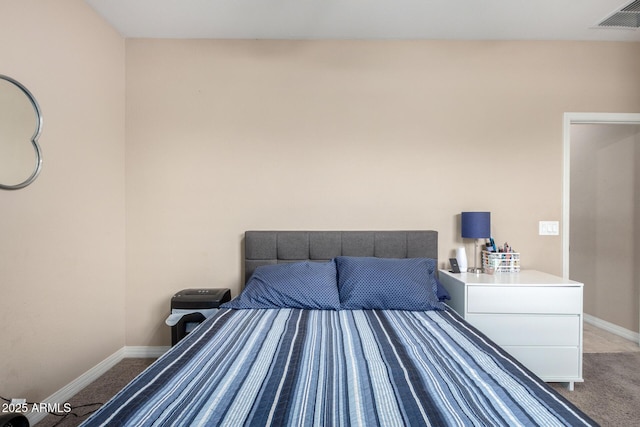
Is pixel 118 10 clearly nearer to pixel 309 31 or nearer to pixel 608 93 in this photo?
pixel 309 31

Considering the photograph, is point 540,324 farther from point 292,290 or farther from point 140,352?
point 140,352

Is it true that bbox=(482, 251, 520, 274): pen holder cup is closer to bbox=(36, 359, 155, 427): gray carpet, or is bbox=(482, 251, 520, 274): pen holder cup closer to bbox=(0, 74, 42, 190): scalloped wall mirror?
bbox=(36, 359, 155, 427): gray carpet

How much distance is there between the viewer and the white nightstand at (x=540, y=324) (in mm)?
2188

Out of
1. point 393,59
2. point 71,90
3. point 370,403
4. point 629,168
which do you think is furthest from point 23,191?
point 629,168

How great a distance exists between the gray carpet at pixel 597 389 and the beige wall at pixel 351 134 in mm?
811

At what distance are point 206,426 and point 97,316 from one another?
2.03 metres

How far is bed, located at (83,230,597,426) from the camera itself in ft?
3.20

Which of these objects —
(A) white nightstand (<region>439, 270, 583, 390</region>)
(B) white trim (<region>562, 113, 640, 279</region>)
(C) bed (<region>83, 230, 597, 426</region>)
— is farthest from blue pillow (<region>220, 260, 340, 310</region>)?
(B) white trim (<region>562, 113, 640, 279</region>)

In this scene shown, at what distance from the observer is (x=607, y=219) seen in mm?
3248

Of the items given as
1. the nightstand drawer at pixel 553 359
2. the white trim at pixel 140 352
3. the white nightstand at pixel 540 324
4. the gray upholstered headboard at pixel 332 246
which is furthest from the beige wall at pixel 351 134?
the white trim at pixel 140 352

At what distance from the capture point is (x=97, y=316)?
7.98 feet

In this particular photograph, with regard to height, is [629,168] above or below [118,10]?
below

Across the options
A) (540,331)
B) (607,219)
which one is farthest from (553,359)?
(607,219)

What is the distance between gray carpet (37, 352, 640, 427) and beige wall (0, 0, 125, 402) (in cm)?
17
